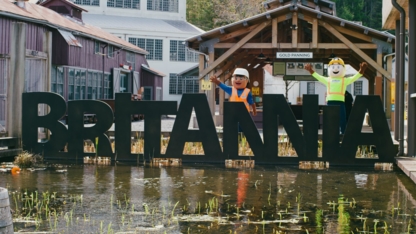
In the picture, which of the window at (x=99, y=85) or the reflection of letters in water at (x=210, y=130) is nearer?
the reflection of letters in water at (x=210, y=130)

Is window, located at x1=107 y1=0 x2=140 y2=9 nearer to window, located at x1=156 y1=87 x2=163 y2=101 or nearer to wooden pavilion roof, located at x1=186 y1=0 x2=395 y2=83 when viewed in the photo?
window, located at x1=156 y1=87 x2=163 y2=101

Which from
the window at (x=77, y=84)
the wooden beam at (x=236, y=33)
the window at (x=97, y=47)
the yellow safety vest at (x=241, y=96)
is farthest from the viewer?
the window at (x=97, y=47)

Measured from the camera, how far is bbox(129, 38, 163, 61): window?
4975 cm

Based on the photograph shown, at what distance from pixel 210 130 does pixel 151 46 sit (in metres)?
38.9

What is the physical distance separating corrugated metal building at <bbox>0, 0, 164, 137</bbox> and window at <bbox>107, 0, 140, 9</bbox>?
25.9 feet

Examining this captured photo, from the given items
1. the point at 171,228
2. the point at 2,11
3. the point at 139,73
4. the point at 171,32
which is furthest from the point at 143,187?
the point at 171,32

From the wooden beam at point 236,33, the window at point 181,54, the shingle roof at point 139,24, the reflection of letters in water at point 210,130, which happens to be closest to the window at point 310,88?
the shingle roof at point 139,24

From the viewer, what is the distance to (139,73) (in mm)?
44594

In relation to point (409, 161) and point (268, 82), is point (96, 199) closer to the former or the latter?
point (409, 161)

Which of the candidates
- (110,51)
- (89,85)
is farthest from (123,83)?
(89,85)

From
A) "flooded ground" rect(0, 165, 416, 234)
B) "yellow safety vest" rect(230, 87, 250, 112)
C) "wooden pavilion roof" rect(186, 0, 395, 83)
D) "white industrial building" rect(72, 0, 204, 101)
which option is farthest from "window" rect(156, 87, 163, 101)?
"flooded ground" rect(0, 165, 416, 234)

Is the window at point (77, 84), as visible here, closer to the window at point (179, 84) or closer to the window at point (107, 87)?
the window at point (107, 87)

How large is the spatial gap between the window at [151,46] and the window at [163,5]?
3.52 meters

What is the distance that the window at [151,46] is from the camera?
→ 49.8 meters
